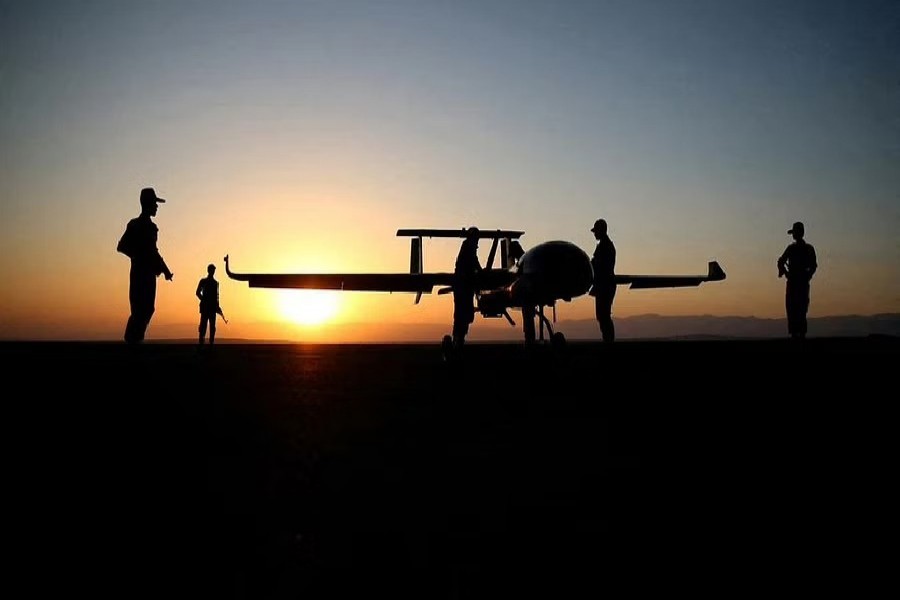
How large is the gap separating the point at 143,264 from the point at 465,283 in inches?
232

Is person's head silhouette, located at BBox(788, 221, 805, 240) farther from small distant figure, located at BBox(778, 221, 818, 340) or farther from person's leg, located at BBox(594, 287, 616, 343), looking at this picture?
person's leg, located at BBox(594, 287, 616, 343)

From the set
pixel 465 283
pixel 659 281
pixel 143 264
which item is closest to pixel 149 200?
pixel 143 264

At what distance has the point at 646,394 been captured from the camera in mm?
7801

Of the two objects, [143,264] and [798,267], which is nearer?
[143,264]

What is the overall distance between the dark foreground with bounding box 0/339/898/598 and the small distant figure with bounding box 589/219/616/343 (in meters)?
7.33

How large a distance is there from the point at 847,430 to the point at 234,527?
447 centimetres

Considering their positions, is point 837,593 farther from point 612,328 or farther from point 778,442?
point 612,328

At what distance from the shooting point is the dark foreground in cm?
221

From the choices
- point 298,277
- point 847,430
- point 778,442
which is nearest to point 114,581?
point 778,442

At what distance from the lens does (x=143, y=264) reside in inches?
412

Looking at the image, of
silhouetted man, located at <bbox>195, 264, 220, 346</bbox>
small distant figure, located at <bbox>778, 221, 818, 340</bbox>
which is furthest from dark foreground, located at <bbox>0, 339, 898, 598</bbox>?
silhouetted man, located at <bbox>195, 264, 220, 346</bbox>

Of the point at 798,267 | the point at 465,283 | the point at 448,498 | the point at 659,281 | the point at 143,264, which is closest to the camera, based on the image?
the point at 448,498

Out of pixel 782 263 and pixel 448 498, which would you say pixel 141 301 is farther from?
pixel 782 263

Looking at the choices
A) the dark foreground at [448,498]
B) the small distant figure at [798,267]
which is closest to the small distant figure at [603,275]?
the small distant figure at [798,267]
